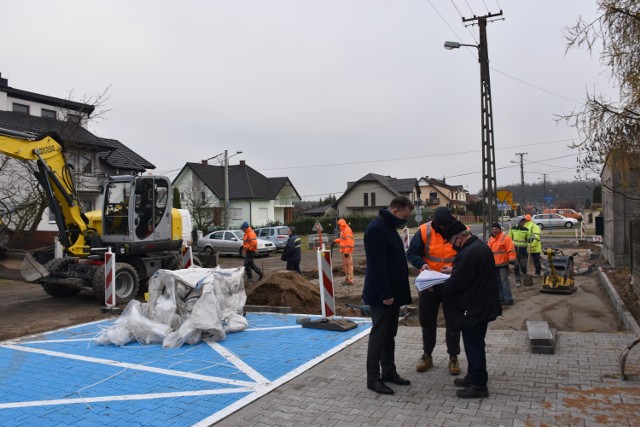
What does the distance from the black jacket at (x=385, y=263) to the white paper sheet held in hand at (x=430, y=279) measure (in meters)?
0.20

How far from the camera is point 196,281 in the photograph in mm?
8094

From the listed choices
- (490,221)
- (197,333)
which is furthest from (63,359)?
(490,221)

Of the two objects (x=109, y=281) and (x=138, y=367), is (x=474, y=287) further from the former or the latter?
(x=109, y=281)

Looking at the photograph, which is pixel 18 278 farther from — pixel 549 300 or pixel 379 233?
pixel 549 300

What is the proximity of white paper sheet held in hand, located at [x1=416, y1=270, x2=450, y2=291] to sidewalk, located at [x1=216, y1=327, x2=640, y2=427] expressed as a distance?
102 centimetres

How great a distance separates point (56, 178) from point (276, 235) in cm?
2108

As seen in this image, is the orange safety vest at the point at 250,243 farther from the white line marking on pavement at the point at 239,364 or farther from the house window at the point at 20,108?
the house window at the point at 20,108

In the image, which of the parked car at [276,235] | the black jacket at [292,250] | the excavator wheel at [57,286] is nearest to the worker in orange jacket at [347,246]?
the black jacket at [292,250]

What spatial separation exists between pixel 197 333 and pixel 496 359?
408cm

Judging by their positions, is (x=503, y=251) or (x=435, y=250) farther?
(x=503, y=251)

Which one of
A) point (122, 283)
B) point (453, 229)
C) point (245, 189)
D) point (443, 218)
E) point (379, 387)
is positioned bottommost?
point (379, 387)

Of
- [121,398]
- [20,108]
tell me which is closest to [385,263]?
[121,398]

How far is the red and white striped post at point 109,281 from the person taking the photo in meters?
11.4

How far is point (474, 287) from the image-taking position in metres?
4.99
